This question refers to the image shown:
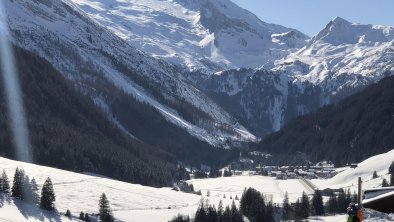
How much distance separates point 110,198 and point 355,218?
572 ft

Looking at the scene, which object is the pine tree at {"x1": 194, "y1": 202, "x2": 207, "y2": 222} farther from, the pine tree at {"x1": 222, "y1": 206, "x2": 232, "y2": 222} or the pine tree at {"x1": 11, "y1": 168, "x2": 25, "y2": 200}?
the pine tree at {"x1": 11, "y1": 168, "x2": 25, "y2": 200}

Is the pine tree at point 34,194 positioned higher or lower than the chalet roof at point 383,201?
lower

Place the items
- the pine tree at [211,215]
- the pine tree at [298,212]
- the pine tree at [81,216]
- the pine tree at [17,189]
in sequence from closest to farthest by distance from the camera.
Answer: the pine tree at [81,216], the pine tree at [17,189], the pine tree at [211,215], the pine tree at [298,212]

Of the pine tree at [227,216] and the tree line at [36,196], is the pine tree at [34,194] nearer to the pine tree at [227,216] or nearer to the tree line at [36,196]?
the tree line at [36,196]

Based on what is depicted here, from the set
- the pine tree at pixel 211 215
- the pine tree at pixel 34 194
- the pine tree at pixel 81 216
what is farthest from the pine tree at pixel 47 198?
the pine tree at pixel 211 215

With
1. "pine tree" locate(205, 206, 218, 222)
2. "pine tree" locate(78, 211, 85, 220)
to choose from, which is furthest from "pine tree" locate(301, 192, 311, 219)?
"pine tree" locate(78, 211, 85, 220)

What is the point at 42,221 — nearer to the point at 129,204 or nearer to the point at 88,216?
the point at 88,216

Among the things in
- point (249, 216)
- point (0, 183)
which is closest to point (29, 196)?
point (0, 183)

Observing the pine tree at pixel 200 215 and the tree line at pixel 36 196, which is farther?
the pine tree at pixel 200 215

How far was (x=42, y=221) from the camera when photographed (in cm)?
14850

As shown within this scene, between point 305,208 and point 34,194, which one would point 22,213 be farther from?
point 305,208

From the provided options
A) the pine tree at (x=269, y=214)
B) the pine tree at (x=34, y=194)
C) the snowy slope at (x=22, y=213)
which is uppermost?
the pine tree at (x=34, y=194)

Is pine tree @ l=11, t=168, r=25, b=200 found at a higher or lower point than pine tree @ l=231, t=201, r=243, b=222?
higher

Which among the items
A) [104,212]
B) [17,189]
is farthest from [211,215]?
[17,189]
